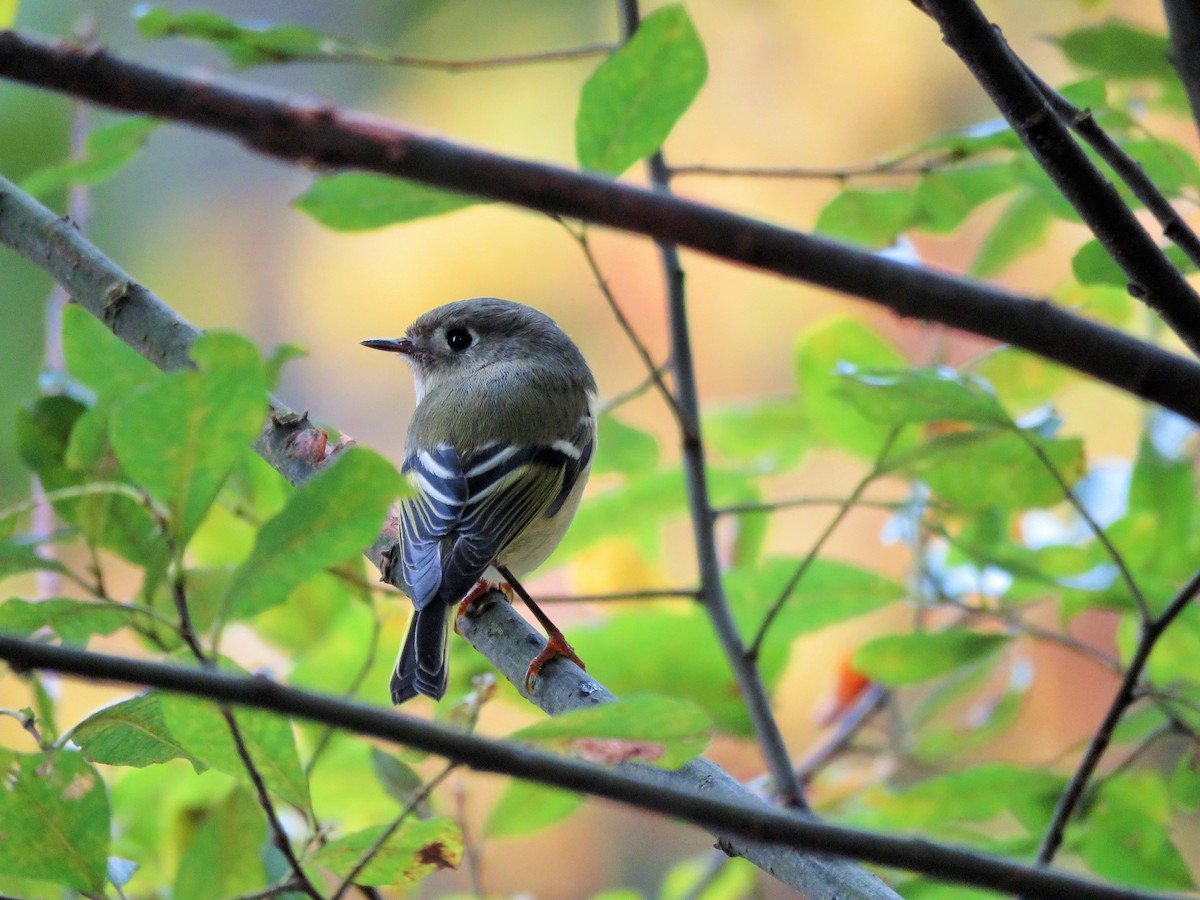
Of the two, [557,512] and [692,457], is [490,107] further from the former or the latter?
[692,457]

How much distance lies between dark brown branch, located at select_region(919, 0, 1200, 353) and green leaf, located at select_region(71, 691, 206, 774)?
536 millimetres

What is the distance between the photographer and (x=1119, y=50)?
3.28ft

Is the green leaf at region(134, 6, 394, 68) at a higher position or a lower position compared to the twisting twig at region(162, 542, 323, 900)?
higher

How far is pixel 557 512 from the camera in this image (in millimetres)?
1425

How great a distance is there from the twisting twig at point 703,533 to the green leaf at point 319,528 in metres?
0.48

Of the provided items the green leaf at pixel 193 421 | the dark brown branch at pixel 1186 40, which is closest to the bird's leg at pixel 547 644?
the green leaf at pixel 193 421

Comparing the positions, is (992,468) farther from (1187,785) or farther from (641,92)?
(641,92)

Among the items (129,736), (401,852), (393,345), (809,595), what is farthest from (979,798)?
(393,345)

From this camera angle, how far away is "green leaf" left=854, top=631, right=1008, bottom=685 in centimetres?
104

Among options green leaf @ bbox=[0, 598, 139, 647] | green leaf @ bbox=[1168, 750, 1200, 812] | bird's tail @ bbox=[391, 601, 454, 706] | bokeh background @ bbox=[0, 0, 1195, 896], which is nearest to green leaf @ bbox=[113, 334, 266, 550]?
green leaf @ bbox=[0, 598, 139, 647]

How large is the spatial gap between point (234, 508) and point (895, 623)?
1722 mm

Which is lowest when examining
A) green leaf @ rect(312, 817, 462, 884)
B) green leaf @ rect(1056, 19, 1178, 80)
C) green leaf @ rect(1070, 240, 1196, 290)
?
green leaf @ rect(312, 817, 462, 884)

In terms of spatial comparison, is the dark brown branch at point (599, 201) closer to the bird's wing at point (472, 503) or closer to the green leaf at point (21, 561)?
the green leaf at point (21, 561)

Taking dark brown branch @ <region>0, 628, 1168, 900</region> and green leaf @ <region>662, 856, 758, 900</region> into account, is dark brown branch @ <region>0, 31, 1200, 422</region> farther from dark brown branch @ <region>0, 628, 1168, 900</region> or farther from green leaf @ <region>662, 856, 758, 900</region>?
green leaf @ <region>662, 856, 758, 900</region>
